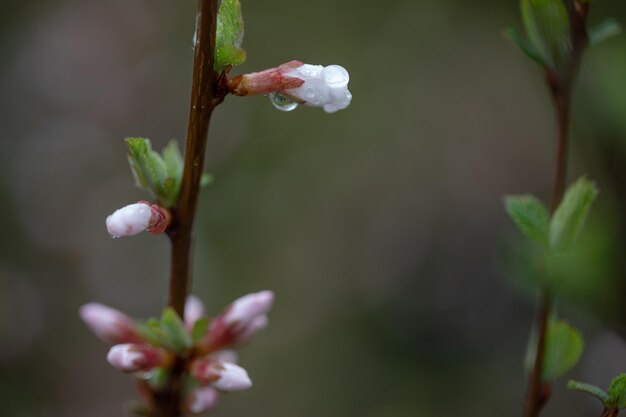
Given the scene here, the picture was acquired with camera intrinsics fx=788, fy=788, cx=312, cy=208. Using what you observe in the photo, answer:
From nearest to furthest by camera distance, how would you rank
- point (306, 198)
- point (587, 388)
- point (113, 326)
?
point (587, 388), point (113, 326), point (306, 198)

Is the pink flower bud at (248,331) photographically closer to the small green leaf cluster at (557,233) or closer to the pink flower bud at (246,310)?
the pink flower bud at (246,310)

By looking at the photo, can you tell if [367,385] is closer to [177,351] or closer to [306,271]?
[306,271]

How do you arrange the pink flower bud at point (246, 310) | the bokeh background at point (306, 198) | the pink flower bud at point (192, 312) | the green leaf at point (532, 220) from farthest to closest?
the bokeh background at point (306, 198), the pink flower bud at point (192, 312), the pink flower bud at point (246, 310), the green leaf at point (532, 220)

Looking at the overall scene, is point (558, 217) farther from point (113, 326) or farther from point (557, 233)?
point (113, 326)

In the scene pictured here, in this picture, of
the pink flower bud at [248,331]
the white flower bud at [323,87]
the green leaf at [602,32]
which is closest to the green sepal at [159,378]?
the pink flower bud at [248,331]

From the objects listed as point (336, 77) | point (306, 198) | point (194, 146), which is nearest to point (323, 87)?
point (336, 77)

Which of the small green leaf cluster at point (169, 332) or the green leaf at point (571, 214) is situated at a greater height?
the small green leaf cluster at point (169, 332)

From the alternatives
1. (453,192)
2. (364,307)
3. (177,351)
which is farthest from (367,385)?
(177,351)
